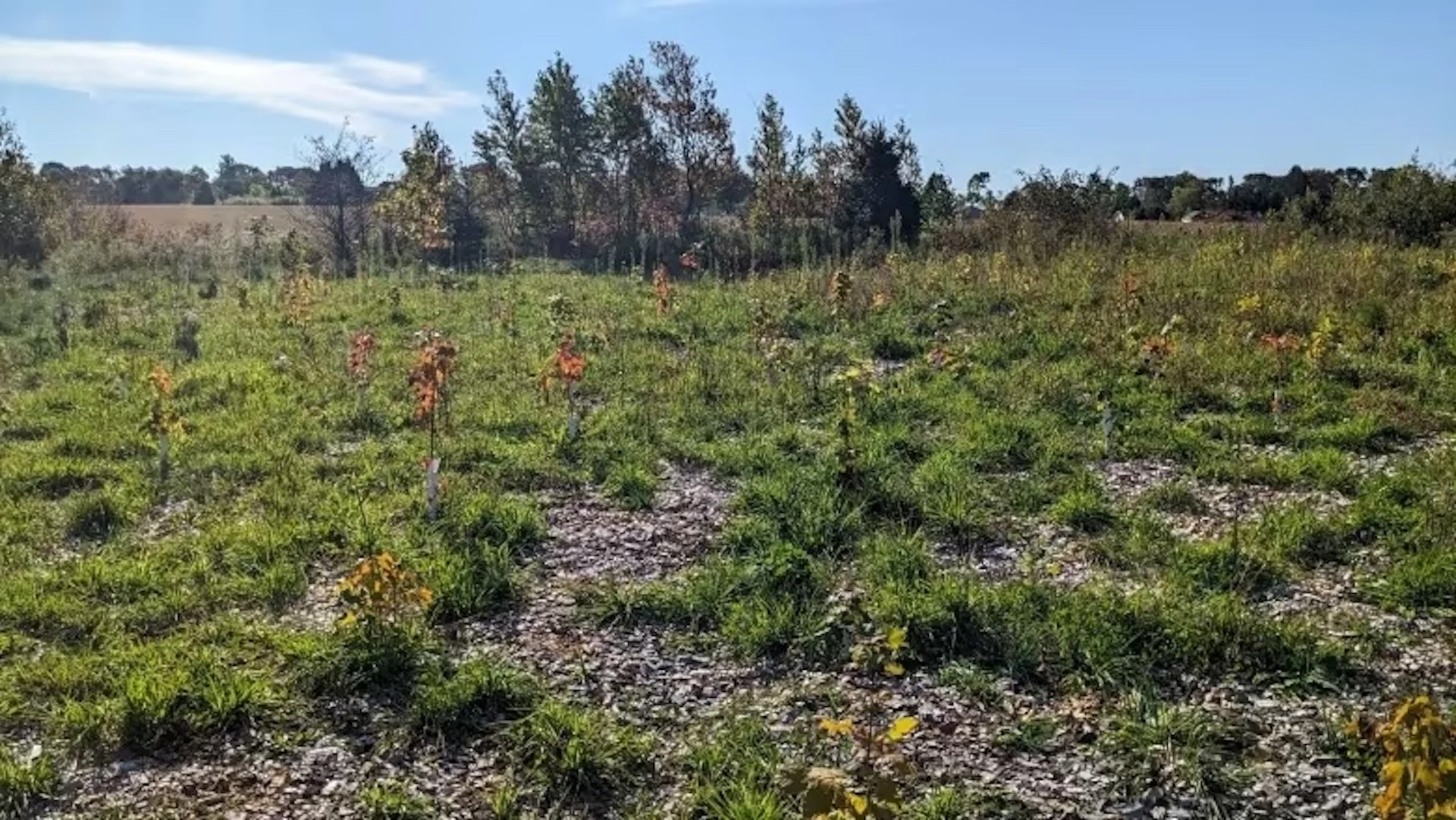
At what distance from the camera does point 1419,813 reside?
137 inches

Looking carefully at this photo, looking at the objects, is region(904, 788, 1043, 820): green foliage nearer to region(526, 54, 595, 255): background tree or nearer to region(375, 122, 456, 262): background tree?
region(375, 122, 456, 262): background tree

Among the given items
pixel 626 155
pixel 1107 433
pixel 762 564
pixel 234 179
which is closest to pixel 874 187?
pixel 626 155

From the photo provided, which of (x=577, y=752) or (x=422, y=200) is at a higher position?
(x=422, y=200)

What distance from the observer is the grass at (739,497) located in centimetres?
501

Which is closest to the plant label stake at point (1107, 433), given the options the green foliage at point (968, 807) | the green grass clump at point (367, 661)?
the green foliage at point (968, 807)

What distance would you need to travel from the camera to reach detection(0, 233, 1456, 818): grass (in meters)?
5.01

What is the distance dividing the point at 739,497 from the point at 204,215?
5006 cm

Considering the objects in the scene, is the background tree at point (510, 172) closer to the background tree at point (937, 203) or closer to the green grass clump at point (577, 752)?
the background tree at point (937, 203)

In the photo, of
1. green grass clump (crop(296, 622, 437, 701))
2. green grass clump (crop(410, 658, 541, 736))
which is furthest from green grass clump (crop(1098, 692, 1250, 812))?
green grass clump (crop(296, 622, 437, 701))

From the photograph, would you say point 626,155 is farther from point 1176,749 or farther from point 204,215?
point 1176,749

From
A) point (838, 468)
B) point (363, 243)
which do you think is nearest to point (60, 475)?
point (838, 468)

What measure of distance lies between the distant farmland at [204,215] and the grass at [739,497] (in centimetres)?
2756

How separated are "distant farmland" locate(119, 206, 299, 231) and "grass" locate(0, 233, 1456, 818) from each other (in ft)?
90.4

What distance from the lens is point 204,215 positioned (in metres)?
49.6
